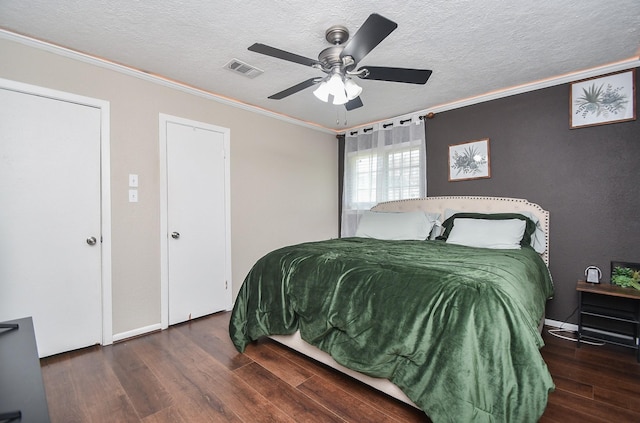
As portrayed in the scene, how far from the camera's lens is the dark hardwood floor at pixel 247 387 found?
5.35 feet

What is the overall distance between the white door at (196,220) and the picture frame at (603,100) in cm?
362

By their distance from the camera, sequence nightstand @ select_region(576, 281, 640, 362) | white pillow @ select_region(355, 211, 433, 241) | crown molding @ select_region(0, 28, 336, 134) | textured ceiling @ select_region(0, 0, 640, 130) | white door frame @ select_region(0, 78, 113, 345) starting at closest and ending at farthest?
textured ceiling @ select_region(0, 0, 640, 130) < crown molding @ select_region(0, 28, 336, 134) < nightstand @ select_region(576, 281, 640, 362) < white door frame @ select_region(0, 78, 113, 345) < white pillow @ select_region(355, 211, 433, 241)

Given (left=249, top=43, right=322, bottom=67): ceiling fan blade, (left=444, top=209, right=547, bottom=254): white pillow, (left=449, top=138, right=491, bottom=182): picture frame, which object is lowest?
(left=444, top=209, right=547, bottom=254): white pillow

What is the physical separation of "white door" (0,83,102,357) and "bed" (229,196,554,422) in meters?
1.34

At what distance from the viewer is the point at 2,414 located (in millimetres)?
767

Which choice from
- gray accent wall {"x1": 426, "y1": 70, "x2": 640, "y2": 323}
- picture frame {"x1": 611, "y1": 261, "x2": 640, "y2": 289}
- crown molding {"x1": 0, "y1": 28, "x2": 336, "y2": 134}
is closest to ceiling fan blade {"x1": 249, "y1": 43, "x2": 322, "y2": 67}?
crown molding {"x1": 0, "y1": 28, "x2": 336, "y2": 134}

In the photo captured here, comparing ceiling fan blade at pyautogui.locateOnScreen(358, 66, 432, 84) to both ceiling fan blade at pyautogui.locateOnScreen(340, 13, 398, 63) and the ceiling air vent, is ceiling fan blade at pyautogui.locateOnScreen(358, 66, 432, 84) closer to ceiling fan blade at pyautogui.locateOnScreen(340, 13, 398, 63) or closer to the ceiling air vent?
ceiling fan blade at pyautogui.locateOnScreen(340, 13, 398, 63)

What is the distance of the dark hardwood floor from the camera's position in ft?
5.35

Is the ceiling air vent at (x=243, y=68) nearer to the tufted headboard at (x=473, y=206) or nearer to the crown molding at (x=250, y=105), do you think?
the crown molding at (x=250, y=105)

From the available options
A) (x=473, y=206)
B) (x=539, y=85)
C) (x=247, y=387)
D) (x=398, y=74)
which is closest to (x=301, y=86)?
(x=398, y=74)

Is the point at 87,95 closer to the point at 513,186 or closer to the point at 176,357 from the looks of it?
the point at 176,357

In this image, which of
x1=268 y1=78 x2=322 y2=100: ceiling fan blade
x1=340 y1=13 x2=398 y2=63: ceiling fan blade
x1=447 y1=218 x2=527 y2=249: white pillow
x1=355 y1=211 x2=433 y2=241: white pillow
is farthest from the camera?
x1=355 y1=211 x2=433 y2=241: white pillow

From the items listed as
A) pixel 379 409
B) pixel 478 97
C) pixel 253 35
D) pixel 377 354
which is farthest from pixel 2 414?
pixel 478 97

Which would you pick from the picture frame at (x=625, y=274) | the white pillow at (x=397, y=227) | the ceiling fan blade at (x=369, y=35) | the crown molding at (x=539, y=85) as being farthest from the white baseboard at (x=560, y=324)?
the ceiling fan blade at (x=369, y=35)
